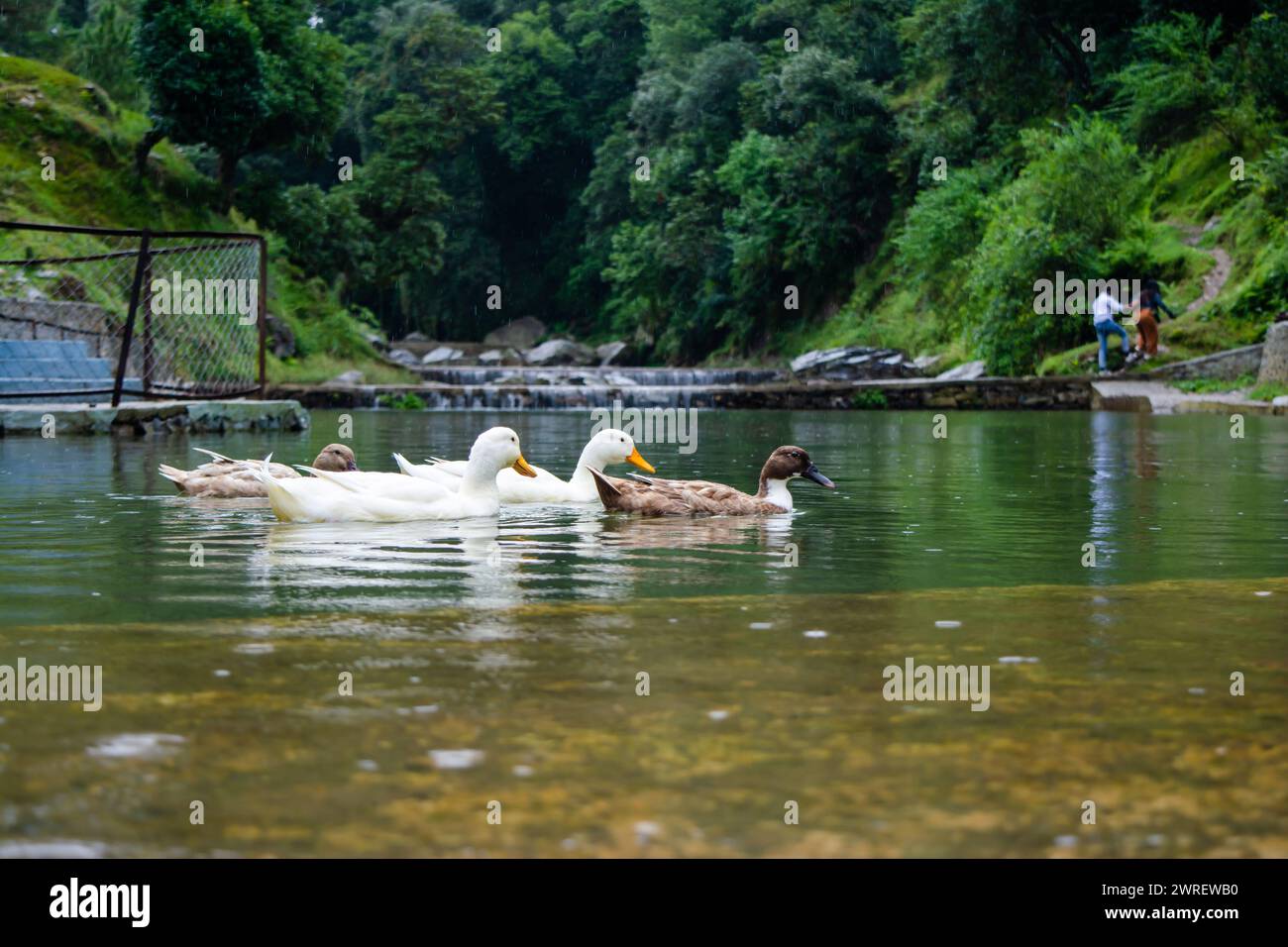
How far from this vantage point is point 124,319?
29.9 meters

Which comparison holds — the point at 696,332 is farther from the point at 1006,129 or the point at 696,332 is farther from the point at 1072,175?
the point at 1072,175

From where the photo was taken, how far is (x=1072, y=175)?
36500 mm

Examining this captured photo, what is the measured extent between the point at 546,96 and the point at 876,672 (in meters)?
76.3

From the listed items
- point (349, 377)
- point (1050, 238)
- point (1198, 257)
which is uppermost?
point (1050, 238)

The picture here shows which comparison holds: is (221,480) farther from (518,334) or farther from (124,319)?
(518,334)

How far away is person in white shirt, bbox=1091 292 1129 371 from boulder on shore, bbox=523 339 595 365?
1488 inches

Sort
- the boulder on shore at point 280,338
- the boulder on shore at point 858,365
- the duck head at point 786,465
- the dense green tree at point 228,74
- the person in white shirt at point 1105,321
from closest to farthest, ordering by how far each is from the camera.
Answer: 1. the duck head at point 786,465
2. the person in white shirt at point 1105,321
3. the dense green tree at point 228,74
4. the boulder on shore at point 280,338
5. the boulder on shore at point 858,365

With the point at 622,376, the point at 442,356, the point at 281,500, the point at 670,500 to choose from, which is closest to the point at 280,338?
the point at 622,376

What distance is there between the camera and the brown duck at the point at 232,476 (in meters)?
11.9

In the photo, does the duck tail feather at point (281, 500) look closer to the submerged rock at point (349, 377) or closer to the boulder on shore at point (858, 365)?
the submerged rock at point (349, 377)

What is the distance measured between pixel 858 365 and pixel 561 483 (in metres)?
36.5

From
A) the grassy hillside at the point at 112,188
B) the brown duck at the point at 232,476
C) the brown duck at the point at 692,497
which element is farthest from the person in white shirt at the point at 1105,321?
the brown duck at the point at 232,476

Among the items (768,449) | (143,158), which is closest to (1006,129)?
(143,158)

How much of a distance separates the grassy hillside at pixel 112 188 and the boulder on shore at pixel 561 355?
66.7ft
